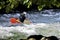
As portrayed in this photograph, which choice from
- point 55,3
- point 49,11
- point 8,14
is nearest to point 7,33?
point 55,3

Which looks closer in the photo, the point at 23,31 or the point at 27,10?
the point at 23,31

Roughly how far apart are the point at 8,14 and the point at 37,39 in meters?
5.79

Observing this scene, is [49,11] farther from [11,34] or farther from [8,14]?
[11,34]

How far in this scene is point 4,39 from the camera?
3426mm

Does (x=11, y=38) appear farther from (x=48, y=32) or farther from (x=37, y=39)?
(x=48, y=32)

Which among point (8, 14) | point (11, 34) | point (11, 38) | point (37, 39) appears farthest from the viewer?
point (8, 14)

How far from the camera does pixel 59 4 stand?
2266mm

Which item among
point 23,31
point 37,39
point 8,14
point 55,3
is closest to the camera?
point 55,3

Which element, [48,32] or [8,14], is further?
[8,14]

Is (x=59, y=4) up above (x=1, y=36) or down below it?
above

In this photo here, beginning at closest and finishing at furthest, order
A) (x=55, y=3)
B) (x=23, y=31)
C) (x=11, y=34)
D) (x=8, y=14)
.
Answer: (x=55, y=3) → (x=11, y=34) → (x=23, y=31) → (x=8, y=14)

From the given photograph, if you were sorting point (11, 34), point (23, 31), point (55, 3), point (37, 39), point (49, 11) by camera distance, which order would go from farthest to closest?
point (49, 11)
point (23, 31)
point (11, 34)
point (37, 39)
point (55, 3)

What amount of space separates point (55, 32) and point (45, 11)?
17.4 ft

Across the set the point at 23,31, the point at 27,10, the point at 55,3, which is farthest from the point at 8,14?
the point at 55,3
